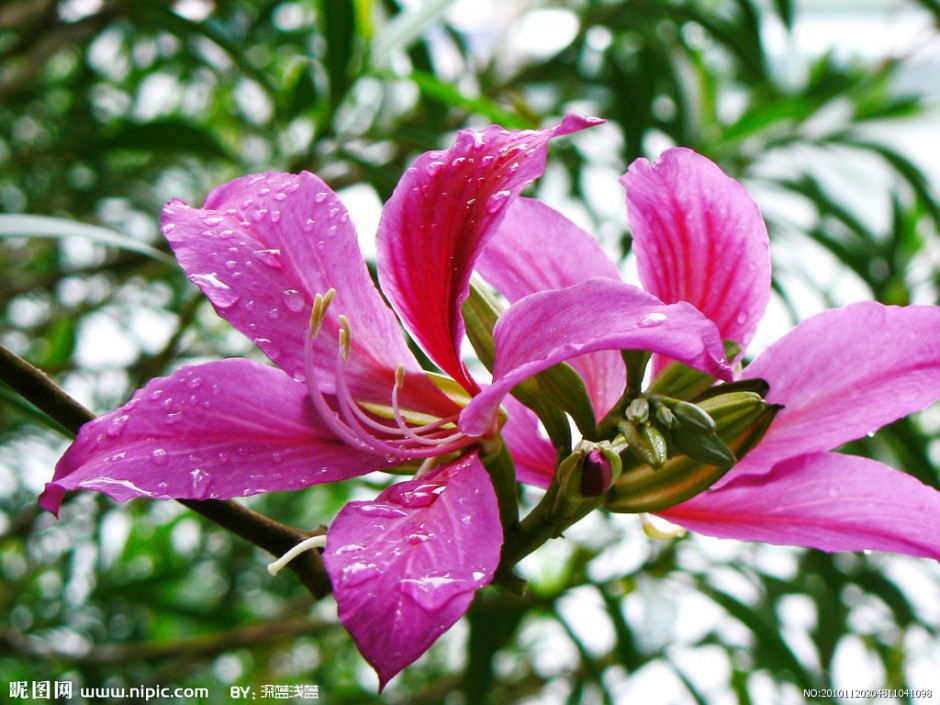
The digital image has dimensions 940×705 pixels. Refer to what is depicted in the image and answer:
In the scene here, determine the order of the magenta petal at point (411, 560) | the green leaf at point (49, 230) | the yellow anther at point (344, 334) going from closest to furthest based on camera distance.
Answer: the magenta petal at point (411, 560), the yellow anther at point (344, 334), the green leaf at point (49, 230)

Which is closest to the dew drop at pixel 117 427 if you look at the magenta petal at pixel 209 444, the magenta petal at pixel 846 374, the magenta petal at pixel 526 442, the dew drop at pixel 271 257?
the magenta petal at pixel 209 444

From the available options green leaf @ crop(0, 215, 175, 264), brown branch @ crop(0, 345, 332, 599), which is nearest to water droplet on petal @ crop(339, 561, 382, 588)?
brown branch @ crop(0, 345, 332, 599)

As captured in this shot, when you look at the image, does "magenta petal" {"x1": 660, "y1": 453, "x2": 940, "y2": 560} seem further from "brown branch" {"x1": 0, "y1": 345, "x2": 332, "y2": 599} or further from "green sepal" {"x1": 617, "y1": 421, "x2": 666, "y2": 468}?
"brown branch" {"x1": 0, "y1": 345, "x2": 332, "y2": 599}

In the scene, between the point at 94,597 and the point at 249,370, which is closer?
the point at 249,370

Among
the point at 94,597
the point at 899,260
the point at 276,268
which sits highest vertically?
the point at 276,268

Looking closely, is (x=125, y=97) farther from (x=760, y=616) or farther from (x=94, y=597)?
(x=760, y=616)

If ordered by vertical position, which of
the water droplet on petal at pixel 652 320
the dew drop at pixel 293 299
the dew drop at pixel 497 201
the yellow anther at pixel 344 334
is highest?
the dew drop at pixel 497 201

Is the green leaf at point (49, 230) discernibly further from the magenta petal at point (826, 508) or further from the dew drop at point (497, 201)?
the magenta petal at point (826, 508)

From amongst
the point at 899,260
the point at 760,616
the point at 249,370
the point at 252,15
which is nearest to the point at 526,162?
the point at 249,370
